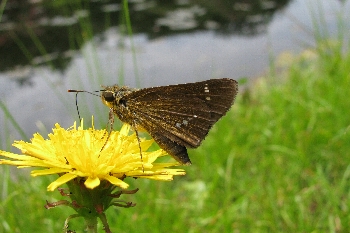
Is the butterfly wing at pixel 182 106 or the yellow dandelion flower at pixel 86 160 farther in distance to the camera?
the butterfly wing at pixel 182 106

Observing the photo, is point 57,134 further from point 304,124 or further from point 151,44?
point 151,44

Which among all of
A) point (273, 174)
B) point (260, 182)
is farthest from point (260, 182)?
point (273, 174)

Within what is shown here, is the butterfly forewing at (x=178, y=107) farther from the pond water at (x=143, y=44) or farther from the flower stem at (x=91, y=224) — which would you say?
the pond water at (x=143, y=44)

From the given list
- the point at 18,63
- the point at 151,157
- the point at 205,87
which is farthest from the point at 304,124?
the point at 18,63

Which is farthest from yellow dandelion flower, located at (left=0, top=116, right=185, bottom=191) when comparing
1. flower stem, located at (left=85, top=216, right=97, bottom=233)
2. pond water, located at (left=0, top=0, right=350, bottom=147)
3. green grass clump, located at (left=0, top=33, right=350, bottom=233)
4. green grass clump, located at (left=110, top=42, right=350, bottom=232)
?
pond water, located at (left=0, top=0, right=350, bottom=147)

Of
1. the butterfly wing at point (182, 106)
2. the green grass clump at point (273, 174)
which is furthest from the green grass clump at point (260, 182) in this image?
the butterfly wing at point (182, 106)

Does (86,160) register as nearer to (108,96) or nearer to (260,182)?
(108,96)
